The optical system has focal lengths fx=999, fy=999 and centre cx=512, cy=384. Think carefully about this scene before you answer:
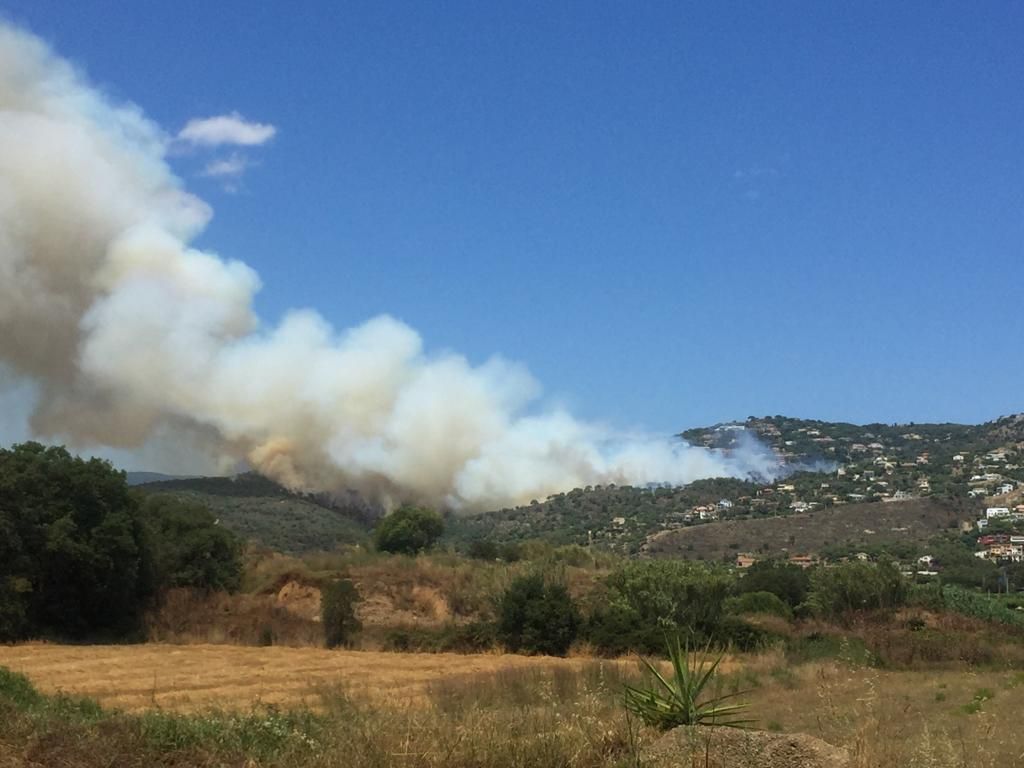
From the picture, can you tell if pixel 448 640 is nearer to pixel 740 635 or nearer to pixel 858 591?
pixel 740 635

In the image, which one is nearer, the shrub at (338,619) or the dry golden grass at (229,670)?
the dry golden grass at (229,670)

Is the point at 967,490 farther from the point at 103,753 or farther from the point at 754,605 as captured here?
the point at 103,753

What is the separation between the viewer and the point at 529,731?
7227mm

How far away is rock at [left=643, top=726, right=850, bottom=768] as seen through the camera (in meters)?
6.91

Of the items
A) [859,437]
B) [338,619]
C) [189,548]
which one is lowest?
Result: [338,619]

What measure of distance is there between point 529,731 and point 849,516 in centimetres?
8990

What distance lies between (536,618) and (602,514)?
284 ft

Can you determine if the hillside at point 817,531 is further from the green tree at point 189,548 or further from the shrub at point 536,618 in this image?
the shrub at point 536,618

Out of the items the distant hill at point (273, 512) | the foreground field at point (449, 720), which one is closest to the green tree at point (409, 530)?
the distant hill at point (273, 512)

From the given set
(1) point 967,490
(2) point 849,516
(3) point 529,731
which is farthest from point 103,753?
(1) point 967,490

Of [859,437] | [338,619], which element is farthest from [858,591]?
[859,437]

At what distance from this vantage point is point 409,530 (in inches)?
2457

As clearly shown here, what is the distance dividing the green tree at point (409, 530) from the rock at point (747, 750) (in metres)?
51.9

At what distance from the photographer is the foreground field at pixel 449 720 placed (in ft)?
21.8
